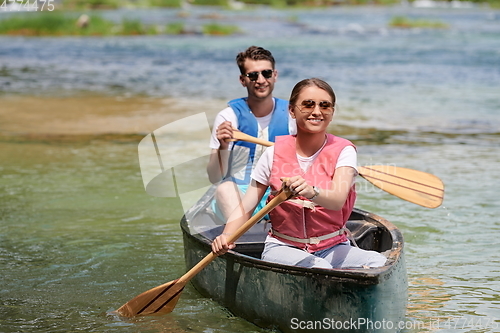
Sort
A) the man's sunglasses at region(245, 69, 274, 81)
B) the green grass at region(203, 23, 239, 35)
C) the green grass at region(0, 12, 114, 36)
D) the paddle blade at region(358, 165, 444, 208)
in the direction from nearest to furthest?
the paddle blade at region(358, 165, 444, 208), the man's sunglasses at region(245, 69, 274, 81), the green grass at region(0, 12, 114, 36), the green grass at region(203, 23, 239, 35)

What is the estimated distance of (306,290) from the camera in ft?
11.0

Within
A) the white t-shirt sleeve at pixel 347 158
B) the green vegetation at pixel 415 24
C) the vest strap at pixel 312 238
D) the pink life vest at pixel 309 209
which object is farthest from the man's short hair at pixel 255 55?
the green vegetation at pixel 415 24

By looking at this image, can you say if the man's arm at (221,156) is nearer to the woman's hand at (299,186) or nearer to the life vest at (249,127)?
the life vest at (249,127)

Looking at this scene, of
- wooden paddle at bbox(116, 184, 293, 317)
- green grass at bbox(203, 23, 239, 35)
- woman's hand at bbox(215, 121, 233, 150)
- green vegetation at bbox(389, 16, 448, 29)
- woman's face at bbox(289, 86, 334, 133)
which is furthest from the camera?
green vegetation at bbox(389, 16, 448, 29)

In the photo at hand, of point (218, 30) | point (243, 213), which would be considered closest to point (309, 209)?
point (243, 213)

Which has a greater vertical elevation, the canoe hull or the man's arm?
the man's arm

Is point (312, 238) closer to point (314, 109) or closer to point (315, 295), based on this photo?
point (315, 295)

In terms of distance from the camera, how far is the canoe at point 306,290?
3234 mm

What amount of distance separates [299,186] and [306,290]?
1.75 ft

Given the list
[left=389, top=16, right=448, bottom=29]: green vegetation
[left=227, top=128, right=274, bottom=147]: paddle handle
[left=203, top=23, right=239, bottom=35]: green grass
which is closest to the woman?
[left=227, top=128, right=274, bottom=147]: paddle handle

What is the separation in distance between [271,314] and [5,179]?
4.75 metres

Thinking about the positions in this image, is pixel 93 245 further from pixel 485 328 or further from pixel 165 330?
pixel 485 328

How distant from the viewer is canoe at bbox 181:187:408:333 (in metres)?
3.23

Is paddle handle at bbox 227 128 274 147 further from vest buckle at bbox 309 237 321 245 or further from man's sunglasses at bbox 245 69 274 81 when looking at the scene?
vest buckle at bbox 309 237 321 245
